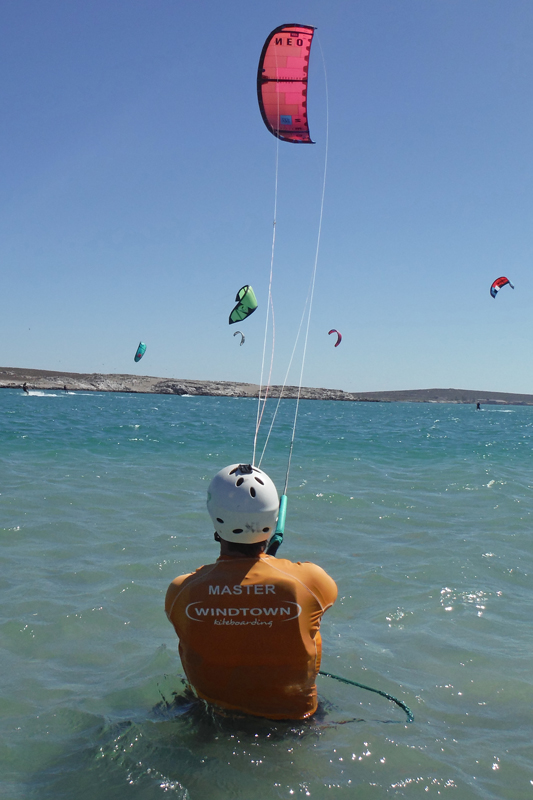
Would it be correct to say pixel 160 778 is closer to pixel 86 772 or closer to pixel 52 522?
pixel 86 772

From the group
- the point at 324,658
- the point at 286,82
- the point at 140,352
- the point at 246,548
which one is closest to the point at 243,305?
the point at 286,82

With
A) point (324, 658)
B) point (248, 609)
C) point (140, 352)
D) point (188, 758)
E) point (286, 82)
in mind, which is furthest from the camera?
point (140, 352)

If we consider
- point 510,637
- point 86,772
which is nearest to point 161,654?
point 86,772

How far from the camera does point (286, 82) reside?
26.0ft

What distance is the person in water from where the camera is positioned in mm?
3002

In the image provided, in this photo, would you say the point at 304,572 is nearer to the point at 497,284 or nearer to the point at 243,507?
the point at 243,507

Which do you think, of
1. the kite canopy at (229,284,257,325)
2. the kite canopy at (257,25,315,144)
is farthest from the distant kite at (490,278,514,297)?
the kite canopy at (257,25,315,144)

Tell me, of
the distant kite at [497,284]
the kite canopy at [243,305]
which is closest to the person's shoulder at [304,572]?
the kite canopy at [243,305]

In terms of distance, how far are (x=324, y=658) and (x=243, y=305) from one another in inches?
503

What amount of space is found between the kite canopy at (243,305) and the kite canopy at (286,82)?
25.3 ft

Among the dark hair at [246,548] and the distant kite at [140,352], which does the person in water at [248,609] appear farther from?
the distant kite at [140,352]

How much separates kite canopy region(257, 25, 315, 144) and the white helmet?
6432 mm

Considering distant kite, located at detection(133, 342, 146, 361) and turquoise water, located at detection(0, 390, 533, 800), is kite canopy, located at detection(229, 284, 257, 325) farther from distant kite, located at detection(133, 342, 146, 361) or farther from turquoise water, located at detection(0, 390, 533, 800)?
distant kite, located at detection(133, 342, 146, 361)

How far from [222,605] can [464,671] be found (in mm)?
2743
